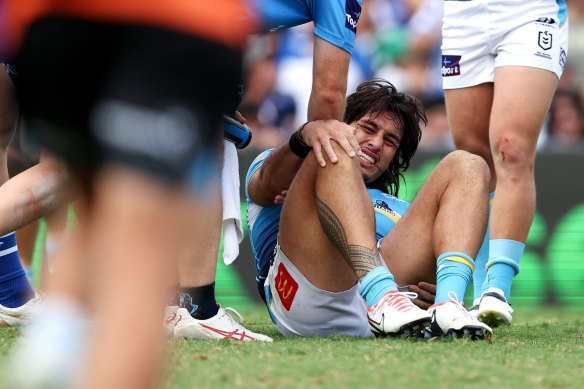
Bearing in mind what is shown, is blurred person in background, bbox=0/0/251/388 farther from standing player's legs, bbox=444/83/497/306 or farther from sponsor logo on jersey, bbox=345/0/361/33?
standing player's legs, bbox=444/83/497/306

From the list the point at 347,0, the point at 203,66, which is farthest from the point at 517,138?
the point at 203,66

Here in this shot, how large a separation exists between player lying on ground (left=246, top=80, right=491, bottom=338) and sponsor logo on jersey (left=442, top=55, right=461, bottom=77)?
2.80 feet

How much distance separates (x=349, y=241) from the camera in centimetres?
243

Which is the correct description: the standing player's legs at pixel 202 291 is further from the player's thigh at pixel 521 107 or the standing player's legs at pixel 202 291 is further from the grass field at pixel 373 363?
the player's thigh at pixel 521 107

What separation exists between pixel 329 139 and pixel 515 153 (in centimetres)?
101

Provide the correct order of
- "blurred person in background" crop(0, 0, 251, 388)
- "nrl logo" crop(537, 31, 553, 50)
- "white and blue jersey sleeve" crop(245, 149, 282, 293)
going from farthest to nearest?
"nrl logo" crop(537, 31, 553, 50), "white and blue jersey sleeve" crop(245, 149, 282, 293), "blurred person in background" crop(0, 0, 251, 388)

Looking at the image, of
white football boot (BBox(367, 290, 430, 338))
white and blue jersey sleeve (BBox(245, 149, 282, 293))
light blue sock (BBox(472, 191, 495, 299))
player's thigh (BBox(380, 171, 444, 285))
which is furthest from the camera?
light blue sock (BBox(472, 191, 495, 299))

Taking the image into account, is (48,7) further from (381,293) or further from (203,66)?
(381,293)

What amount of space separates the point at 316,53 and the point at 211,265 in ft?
2.84

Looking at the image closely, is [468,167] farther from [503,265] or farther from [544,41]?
[544,41]

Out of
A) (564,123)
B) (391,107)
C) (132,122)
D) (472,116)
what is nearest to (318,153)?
(391,107)

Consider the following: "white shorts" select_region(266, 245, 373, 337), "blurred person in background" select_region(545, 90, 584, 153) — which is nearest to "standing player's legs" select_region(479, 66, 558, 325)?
"white shorts" select_region(266, 245, 373, 337)

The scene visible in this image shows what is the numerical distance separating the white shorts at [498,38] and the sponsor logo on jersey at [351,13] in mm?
668

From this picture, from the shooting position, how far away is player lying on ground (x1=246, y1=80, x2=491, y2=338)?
242cm
